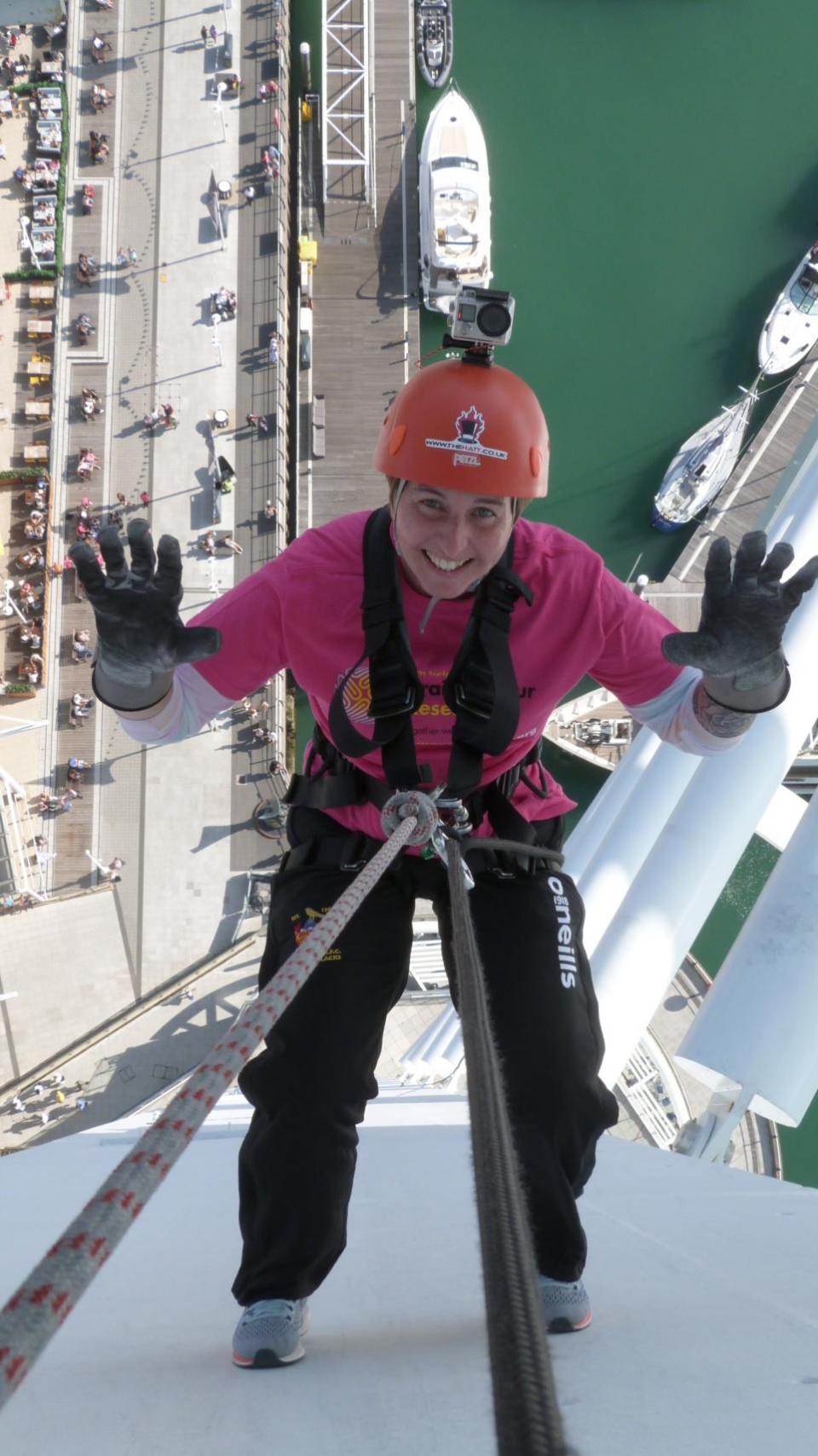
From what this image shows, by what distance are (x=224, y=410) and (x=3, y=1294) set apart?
1785 centimetres

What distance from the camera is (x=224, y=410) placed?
18406 mm

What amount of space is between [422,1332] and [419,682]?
166 cm

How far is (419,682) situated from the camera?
9.87ft

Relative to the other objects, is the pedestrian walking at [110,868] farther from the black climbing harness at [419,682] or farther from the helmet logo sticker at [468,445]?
the helmet logo sticker at [468,445]

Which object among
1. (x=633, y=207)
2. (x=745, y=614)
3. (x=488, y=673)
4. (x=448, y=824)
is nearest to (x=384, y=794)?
(x=448, y=824)

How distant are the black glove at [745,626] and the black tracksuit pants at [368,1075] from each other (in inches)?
31.4

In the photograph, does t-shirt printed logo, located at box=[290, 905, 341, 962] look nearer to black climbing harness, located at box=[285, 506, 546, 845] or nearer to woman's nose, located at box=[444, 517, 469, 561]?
black climbing harness, located at box=[285, 506, 546, 845]

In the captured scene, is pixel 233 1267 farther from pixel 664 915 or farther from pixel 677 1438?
pixel 664 915

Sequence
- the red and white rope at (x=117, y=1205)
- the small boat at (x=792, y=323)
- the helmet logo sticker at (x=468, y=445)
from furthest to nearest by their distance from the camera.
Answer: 1. the small boat at (x=792, y=323)
2. the helmet logo sticker at (x=468, y=445)
3. the red and white rope at (x=117, y=1205)

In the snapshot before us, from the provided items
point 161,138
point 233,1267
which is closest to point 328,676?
point 233,1267

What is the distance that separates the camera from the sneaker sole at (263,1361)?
1.82 m

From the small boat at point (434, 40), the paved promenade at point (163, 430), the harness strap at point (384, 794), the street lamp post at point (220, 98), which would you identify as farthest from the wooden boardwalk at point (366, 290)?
the harness strap at point (384, 794)

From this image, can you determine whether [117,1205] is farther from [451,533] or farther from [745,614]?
[745,614]

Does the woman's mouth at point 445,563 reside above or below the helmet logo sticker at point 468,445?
below
